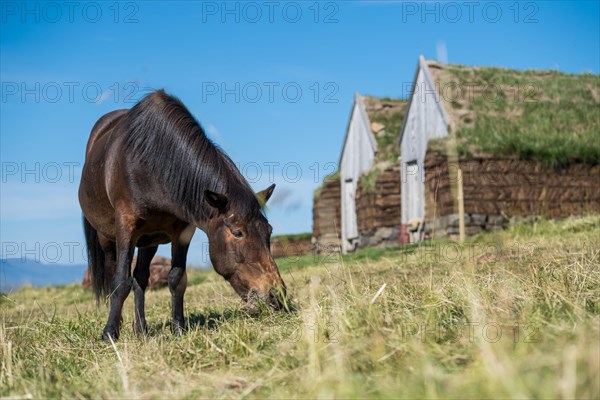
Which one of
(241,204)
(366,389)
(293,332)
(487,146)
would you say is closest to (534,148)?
(487,146)

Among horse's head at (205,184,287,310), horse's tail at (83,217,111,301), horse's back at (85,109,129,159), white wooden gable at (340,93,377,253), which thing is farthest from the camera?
white wooden gable at (340,93,377,253)

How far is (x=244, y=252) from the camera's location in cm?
563

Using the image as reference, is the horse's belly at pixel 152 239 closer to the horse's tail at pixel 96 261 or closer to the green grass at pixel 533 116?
the horse's tail at pixel 96 261

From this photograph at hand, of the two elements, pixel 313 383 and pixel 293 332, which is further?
Answer: pixel 293 332

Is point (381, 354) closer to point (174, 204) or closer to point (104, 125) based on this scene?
point (174, 204)

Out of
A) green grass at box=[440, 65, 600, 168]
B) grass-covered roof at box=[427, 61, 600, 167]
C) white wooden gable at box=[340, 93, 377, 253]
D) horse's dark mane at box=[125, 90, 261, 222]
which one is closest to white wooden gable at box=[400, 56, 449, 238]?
grass-covered roof at box=[427, 61, 600, 167]

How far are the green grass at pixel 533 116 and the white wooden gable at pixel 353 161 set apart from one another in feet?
14.1

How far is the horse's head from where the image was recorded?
5.53 m

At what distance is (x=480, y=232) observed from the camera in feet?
57.3

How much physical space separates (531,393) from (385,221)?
19.6 m

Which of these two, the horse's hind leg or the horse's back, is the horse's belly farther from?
the horse's back

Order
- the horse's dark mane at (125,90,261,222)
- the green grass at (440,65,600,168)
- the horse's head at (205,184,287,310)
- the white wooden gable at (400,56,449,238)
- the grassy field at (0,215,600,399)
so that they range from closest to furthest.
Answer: the grassy field at (0,215,600,399) → the horse's head at (205,184,287,310) → the horse's dark mane at (125,90,261,222) → the green grass at (440,65,600,168) → the white wooden gable at (400,56,449,238)

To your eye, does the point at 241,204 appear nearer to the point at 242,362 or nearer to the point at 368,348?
the point at 242,362

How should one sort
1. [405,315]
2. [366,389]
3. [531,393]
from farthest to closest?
[405,315]
[366,389]
[531,393]
